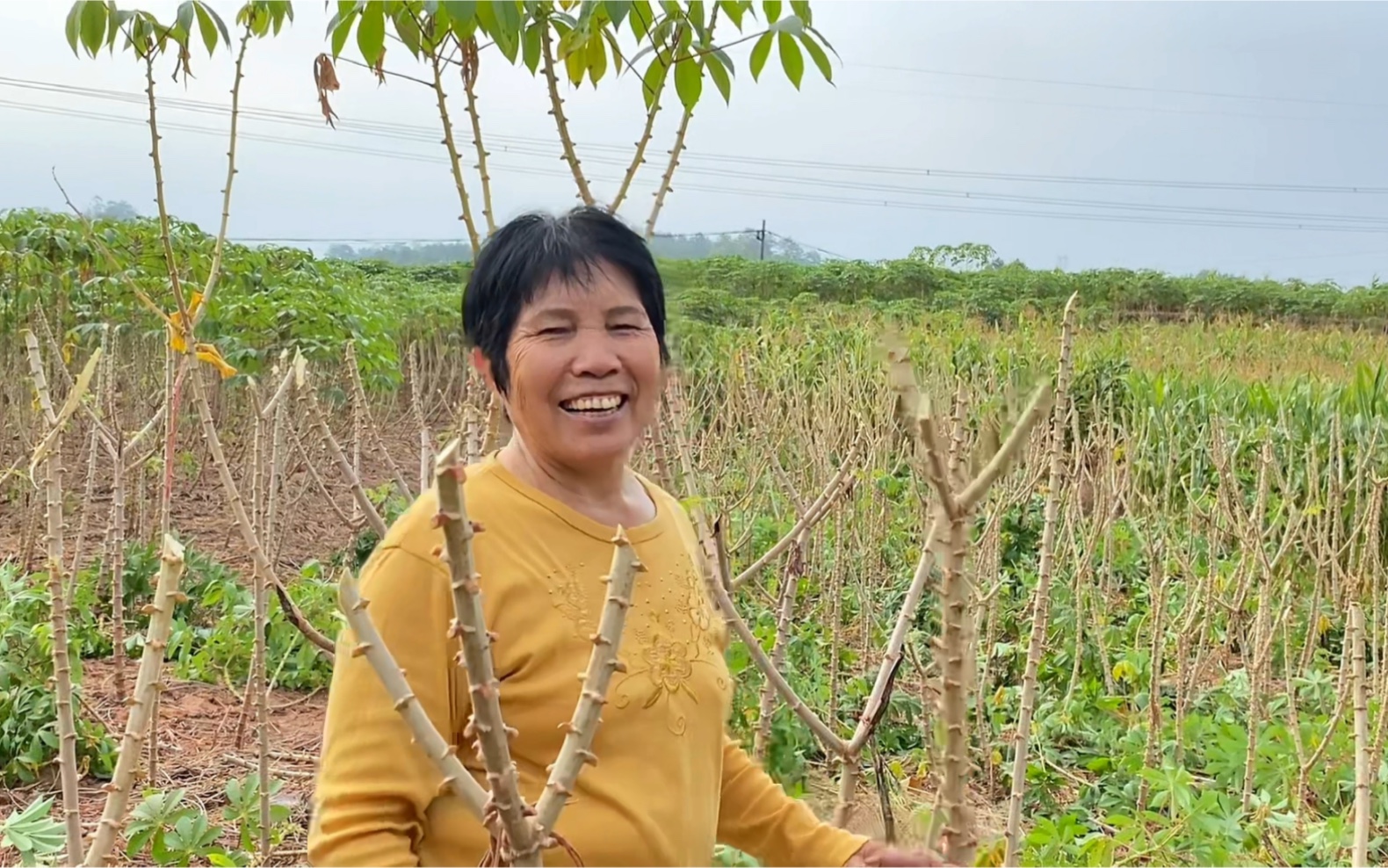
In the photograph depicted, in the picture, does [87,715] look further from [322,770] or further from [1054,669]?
[1054,669]

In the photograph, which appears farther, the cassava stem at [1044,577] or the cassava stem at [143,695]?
the cassava stem at [1044,577]

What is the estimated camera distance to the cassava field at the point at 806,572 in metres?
0.99

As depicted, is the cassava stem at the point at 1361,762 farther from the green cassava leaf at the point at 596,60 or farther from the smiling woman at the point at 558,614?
the green cassava leaf at the point at 596,60

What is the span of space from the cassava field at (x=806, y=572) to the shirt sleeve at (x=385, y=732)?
186 millimetres

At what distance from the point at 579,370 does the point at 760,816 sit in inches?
22.2

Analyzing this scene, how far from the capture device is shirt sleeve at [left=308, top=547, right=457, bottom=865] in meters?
0.82

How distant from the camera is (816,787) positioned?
274 centimetres

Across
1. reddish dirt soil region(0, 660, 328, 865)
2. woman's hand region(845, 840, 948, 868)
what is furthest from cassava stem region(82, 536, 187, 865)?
reddish dirt soil region(0, 660, 328, 865)

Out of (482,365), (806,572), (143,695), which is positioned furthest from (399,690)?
(806,572)

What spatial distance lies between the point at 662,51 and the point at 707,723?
0.80 m

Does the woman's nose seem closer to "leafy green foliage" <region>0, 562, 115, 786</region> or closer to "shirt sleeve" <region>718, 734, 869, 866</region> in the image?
"shirt sleeve" <region>718, 734, 869, 866</region>

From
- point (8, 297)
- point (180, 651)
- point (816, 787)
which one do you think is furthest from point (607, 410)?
point (8, 297)

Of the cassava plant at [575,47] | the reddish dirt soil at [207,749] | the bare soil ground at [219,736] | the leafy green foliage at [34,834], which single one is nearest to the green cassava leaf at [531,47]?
the cassava plant at [575,47]

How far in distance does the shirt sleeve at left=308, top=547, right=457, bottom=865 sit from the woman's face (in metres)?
0.20
